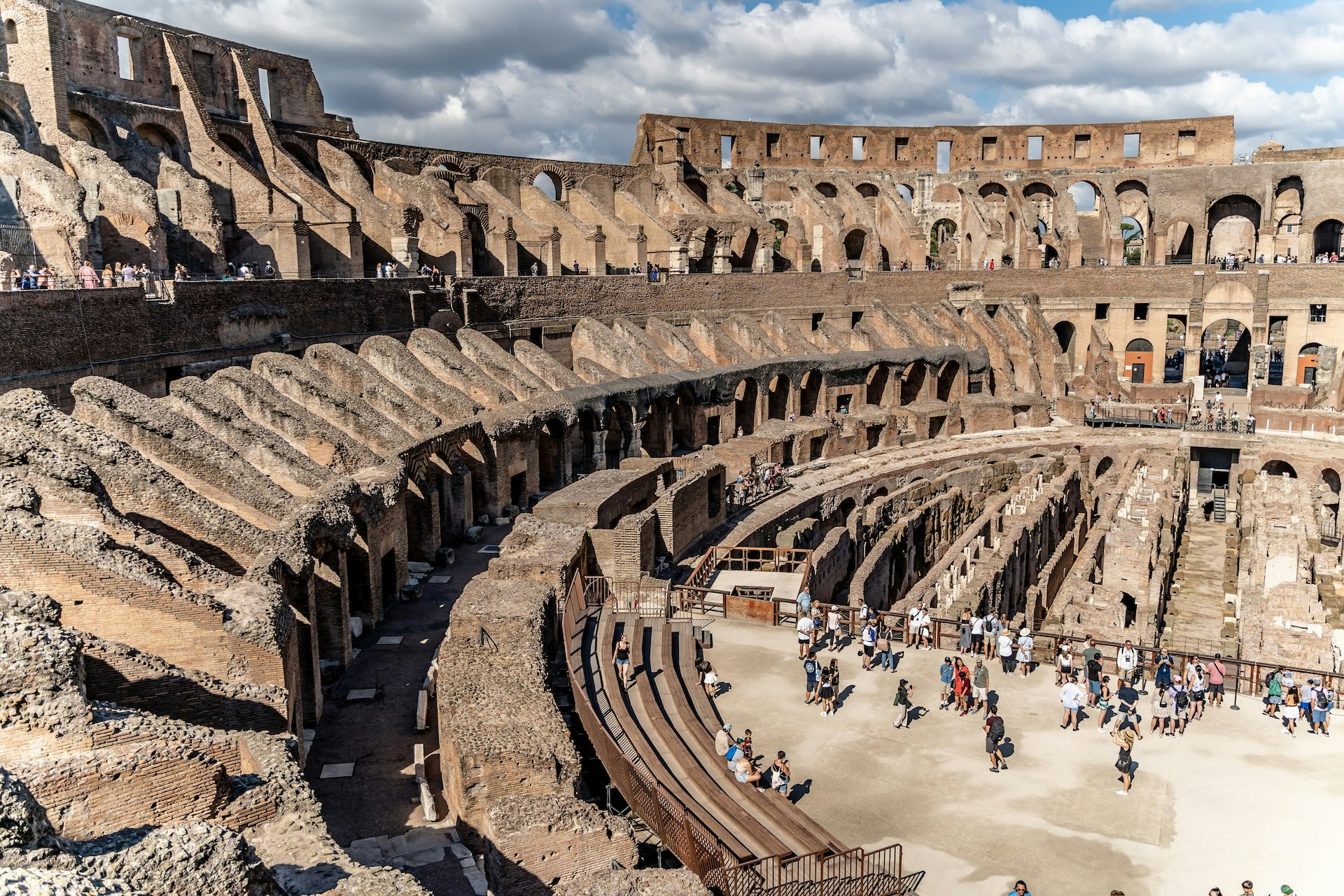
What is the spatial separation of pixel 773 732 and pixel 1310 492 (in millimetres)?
23992

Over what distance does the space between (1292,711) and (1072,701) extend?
2.52 m

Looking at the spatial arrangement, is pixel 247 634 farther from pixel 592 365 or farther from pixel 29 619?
pixel 592 365

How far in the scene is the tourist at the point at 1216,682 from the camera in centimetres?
1295

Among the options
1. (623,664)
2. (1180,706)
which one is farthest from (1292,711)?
(623,664)

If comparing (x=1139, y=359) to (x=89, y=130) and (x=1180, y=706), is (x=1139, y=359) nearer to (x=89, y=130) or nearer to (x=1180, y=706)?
(x=1180, y=706)

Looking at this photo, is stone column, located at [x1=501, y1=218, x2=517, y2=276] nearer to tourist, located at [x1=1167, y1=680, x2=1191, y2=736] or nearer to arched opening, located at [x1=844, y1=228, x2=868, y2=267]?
arched opening, located at [x1=844, y1=228, x2=868, y2=267]

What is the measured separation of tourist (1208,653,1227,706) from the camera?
12945 mm

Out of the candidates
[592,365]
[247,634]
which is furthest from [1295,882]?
[592,365]

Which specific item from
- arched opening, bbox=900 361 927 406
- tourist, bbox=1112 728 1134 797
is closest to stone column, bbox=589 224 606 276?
arched opening, bbox=900 361 927 406

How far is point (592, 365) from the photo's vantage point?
98.1 feet

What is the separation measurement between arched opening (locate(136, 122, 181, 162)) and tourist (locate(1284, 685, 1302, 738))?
2773cm

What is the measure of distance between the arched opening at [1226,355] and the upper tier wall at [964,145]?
26.7 feet

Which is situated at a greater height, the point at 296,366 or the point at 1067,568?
the point at 296,366

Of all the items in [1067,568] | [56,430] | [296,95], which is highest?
[296,95]
